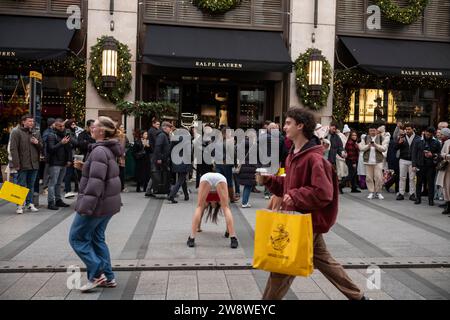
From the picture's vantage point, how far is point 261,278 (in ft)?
19.9

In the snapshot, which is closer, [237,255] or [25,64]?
[237,255]

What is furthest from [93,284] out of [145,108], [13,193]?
[145,108]

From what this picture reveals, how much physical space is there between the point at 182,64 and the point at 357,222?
7729 millimetres

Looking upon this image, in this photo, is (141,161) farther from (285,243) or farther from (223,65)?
(285,243)

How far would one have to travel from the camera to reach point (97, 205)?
5359 millimetres

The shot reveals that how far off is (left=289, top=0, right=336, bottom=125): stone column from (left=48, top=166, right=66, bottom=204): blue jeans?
334 inches

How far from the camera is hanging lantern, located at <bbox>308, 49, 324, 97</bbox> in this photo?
16031 mm

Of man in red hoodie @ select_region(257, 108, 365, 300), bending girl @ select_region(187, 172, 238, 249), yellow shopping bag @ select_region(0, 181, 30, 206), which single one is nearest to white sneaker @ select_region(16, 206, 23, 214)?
yellow shopping bag @ select_region(0, 181, 30, 206)

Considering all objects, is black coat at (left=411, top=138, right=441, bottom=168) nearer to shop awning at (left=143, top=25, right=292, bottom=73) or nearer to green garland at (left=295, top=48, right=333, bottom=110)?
green garland at (left=295, top=48, right=333, bottom=110)

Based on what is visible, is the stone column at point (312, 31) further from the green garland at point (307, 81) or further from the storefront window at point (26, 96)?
the storefront window at point (26, 96)

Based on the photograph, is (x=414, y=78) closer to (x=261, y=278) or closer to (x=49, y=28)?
(x=49, y=28)

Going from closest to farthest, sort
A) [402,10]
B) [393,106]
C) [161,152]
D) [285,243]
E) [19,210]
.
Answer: [285,243] → [19,210] → [161,152] → [402,10] → [393,106]

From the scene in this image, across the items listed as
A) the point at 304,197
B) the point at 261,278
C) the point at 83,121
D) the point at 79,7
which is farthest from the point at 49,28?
the point at 304,197

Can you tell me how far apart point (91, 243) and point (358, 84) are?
45.6 ft
